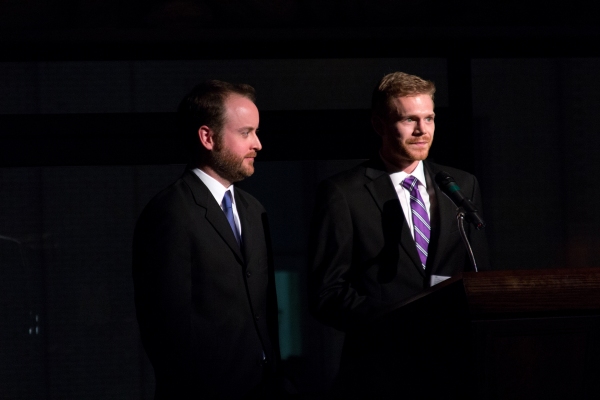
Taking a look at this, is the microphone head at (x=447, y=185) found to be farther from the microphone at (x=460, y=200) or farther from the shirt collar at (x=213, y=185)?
the shirt collar at (x=213, y=185)

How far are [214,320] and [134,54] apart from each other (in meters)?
1.96

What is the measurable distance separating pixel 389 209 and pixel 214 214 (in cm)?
58

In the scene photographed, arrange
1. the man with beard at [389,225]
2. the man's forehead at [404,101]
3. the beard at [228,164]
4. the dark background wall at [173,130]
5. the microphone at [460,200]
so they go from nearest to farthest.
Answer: the microphone at [460,200] < the man with beard at [389,225] < the man's forehead at [404,101] < the beard at [228,164] < the dark background wall at [173,130]

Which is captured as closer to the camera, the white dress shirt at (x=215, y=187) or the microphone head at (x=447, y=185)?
the microphone head at (x=447, y=185)

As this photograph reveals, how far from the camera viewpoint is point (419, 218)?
2.63 metres

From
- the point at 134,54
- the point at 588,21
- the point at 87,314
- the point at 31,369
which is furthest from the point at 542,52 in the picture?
the point at 31,369

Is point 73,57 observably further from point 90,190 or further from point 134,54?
point 90,190

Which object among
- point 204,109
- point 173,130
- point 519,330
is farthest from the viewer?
point 173,130

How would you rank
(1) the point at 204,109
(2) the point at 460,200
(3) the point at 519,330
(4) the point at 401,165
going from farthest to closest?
1. (1) the point at 204,109
2. (4) the point at 401,165
3. (2) the point at 460,200
4. (3) the point at 519,330

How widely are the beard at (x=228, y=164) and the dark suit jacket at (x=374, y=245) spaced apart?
0.91ft

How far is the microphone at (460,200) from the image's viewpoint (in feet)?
6.98

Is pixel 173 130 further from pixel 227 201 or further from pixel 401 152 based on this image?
pixel 401 152

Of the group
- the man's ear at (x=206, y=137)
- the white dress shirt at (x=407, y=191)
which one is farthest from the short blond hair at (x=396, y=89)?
the man's ear at (x=206, y=137)

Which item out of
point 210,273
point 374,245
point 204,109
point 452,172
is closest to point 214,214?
point 210,273
